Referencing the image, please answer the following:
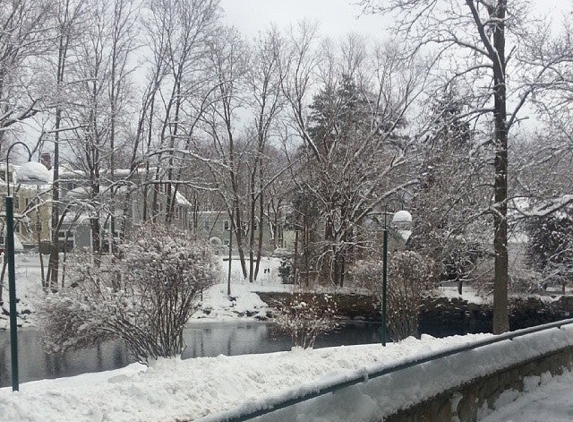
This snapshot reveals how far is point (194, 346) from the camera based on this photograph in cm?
2089

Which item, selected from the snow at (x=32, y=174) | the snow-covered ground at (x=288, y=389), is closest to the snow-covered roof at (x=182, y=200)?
the snow-covered ground at (x=288, y=389)

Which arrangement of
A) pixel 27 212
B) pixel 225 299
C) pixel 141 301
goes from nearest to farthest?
pixel 141 301 < pixel 27 212 < pixel 225 299

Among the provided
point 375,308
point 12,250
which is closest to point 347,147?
point 375,308

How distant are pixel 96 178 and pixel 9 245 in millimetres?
19838

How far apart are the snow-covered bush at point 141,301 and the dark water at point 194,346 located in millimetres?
3321

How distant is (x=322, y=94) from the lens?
35969 millimetres

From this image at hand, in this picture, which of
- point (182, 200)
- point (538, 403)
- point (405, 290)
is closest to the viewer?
point (538, 403)

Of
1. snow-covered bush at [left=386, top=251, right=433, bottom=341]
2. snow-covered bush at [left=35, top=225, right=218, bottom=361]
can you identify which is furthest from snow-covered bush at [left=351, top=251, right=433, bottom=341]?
snow-covered bush at [left=35, top=225, right=218, bottom=361]

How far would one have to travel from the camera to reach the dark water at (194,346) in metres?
16.9

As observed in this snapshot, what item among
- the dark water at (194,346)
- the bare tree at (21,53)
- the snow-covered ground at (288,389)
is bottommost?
the dark water at (194,346)

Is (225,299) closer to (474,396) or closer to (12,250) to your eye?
(12,250)

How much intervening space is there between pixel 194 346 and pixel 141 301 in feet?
27.2

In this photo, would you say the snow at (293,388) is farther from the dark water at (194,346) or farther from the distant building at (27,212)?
the distant building at (27,212)

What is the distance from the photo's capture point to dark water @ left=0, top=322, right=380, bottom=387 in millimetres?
16891
